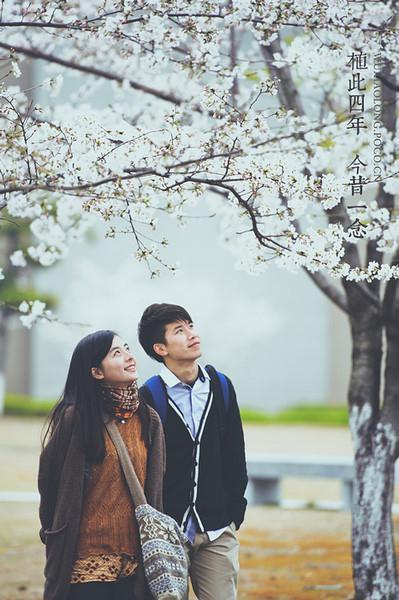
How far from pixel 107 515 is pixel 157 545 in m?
0.23

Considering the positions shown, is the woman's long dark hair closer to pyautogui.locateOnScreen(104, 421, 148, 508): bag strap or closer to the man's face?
pyautogui.locateOnScreen(104, 421, 148, 508): bag strap

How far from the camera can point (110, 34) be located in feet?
15.3

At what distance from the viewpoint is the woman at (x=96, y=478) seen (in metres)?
3.57

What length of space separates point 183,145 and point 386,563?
304 cm

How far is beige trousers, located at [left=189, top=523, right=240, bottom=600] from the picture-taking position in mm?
4078

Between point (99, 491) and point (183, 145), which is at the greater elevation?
point (183, 145)

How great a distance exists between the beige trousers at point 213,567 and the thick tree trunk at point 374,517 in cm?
216

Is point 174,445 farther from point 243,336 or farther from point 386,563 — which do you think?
point 243,336

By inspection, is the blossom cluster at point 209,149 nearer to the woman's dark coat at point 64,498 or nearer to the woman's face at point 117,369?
the woman's face at point 117,369

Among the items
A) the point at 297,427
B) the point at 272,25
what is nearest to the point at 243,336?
the point at 297,427

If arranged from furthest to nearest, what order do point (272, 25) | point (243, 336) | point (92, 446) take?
point (243, 336) < point (272, 25) < point (92, 446)

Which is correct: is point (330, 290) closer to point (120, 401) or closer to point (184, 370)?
point (184, 370)

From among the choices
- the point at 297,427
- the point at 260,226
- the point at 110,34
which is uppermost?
the point at 110,34

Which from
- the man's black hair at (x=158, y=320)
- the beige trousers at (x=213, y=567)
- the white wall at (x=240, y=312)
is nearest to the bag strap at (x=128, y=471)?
the beige trousers at (x=213, y=567)
